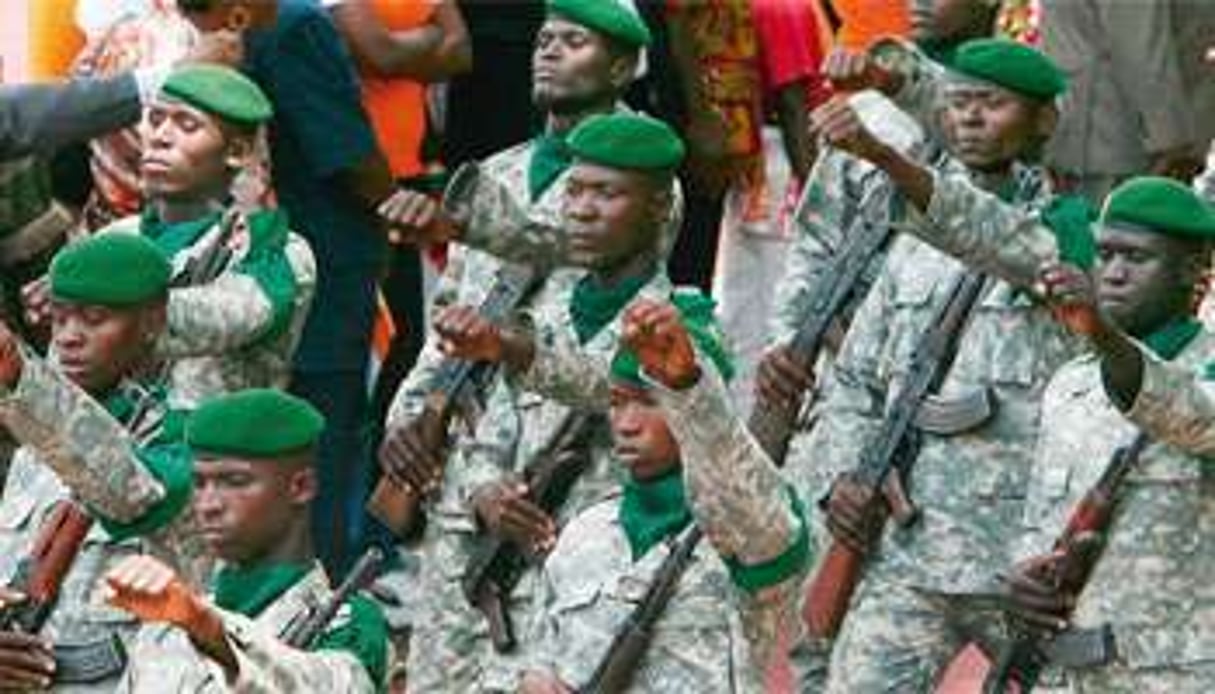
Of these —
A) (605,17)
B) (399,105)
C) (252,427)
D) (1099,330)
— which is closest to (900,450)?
(605,17)

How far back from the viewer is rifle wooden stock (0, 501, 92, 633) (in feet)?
40.3

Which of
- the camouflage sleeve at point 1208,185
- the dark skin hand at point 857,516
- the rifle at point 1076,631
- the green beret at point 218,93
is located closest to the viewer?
the rifle at point 1076,631

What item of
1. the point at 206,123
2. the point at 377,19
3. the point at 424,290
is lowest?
the point at 424,290

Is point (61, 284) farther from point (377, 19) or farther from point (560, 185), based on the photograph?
point (377, 19)

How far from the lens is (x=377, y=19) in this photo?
53.4 feet

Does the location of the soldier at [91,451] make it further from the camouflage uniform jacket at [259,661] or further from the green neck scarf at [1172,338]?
the green neck scarf at [1172,338]

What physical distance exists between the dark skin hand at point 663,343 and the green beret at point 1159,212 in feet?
5.78

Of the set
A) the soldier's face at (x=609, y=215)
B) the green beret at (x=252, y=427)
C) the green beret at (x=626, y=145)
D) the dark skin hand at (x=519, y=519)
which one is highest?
the green beret at (x=252, y=427)

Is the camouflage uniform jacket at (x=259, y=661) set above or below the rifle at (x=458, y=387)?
above

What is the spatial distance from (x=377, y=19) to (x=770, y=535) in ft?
16.4

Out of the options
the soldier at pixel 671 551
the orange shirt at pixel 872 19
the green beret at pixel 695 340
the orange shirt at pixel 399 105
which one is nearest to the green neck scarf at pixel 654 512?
the soldier at pixel 671 551

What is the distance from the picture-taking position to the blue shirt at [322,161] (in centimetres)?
1551

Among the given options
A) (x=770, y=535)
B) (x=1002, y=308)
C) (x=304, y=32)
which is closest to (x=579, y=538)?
(x=770, y=535)

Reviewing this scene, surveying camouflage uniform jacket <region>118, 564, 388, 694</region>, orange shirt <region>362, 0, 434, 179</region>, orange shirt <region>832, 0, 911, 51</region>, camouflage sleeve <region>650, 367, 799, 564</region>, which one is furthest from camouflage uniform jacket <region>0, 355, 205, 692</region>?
orange shirt <region>832, 0, 911, 51</region>
